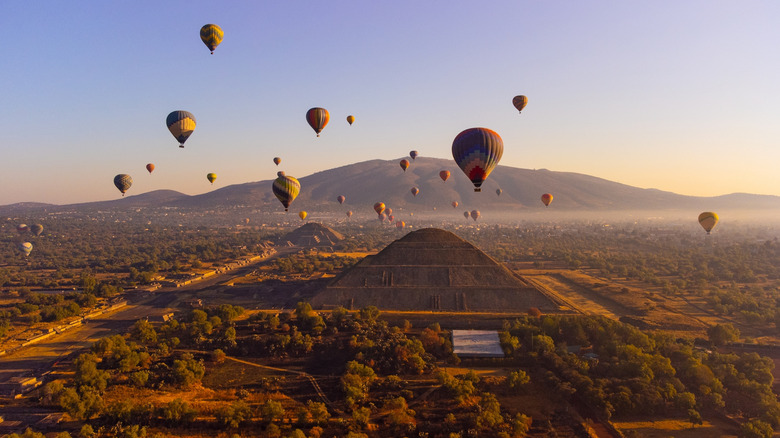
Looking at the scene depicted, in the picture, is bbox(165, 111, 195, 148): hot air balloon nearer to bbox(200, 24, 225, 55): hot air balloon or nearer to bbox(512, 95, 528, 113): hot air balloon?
bbox(200, 24, 225, 55): hot air balloon

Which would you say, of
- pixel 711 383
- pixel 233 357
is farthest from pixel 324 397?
pixel 711 383

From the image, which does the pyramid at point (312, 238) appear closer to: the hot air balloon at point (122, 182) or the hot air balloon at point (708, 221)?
the hot air balloon at point (122, 182)

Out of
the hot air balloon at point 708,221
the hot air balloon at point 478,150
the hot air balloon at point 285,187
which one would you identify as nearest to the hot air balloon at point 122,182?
the hot air balloon at point 285,187

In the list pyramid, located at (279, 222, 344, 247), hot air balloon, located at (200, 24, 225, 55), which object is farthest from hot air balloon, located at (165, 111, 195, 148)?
pyramid, located at (279, 222, 344, 247)

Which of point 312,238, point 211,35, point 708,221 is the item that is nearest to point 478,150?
point 211,35

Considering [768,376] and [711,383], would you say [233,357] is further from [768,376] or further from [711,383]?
Result: [768,376]

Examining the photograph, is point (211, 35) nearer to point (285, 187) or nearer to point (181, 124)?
point (181, 124)

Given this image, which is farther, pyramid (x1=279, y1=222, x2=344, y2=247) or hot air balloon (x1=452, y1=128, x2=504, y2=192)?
pyramid (x1=279, y1=222, x2=344, y2=247)
